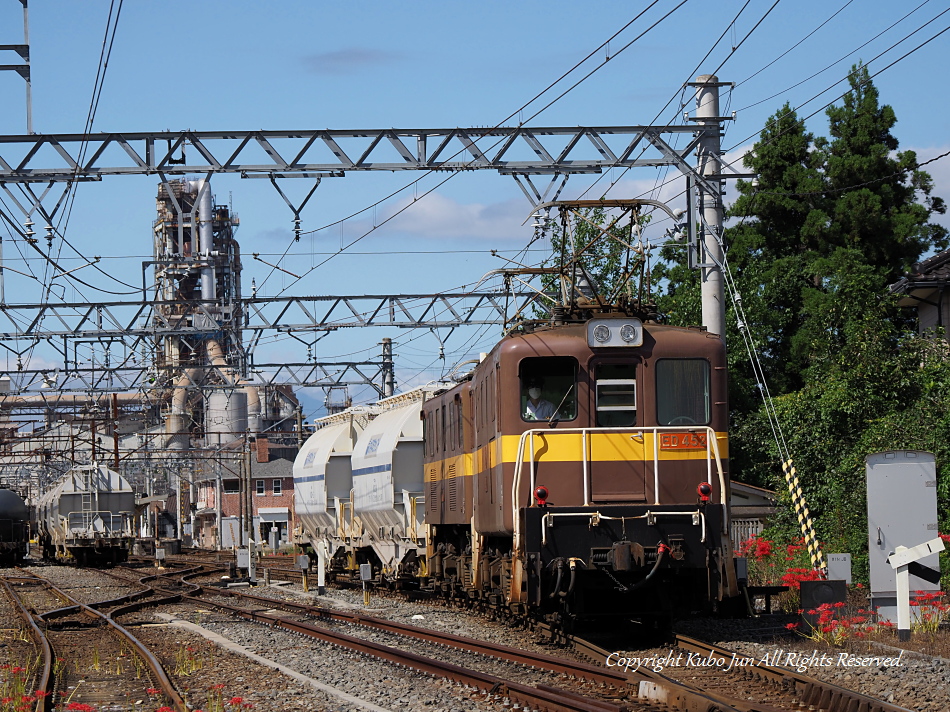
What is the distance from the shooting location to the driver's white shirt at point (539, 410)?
13656 mm

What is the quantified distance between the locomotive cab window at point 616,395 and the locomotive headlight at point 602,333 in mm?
296

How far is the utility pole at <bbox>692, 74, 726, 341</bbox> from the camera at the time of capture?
63.2 feet

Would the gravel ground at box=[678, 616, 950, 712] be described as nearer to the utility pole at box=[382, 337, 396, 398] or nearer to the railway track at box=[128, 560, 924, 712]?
the railway track at box=[128, 560, 924, 712]

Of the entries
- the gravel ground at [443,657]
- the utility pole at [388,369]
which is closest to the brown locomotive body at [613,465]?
the gravel ground at [443,657]

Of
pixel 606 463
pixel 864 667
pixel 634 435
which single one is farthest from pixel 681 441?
pixel 864 667

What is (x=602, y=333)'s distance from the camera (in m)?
13.7

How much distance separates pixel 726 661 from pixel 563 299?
19.0 feet

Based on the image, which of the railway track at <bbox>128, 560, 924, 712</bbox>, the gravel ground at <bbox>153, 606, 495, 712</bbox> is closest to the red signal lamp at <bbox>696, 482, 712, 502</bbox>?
the railway track at <bbox>128, 560, 924, 712</bbox>

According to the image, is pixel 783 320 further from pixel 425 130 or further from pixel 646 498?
pixel 646 498

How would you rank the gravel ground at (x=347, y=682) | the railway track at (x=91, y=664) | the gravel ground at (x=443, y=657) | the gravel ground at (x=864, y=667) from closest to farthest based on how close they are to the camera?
the gravel ground at (x=864, y=667) → the gravel ground at (x=443, y=657) → the gravel ground at (x=347, y=682) → the railway track at (x=91, y=664)

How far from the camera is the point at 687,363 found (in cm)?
1383

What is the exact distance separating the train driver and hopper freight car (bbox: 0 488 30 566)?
126ft

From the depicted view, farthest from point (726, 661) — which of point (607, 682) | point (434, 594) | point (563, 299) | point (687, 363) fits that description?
point (434, 594)

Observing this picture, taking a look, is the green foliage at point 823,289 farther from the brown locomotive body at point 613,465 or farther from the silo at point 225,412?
the silo at point 225,412
